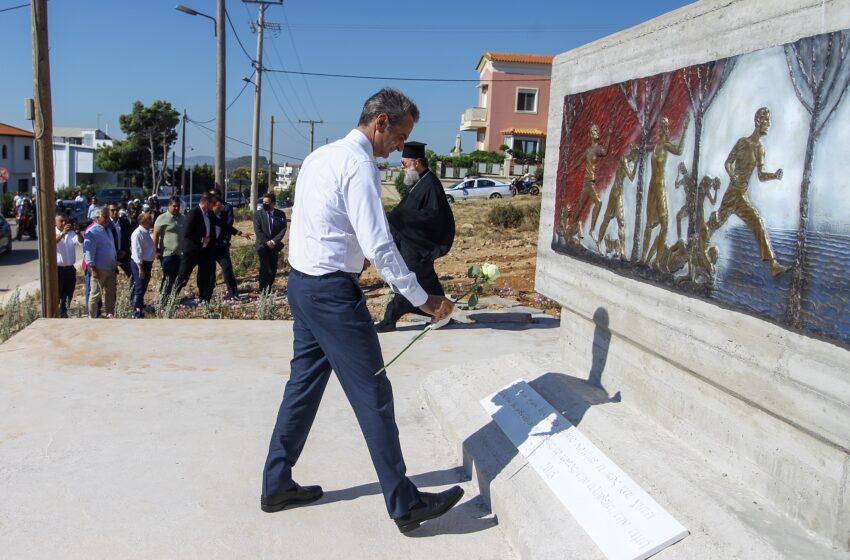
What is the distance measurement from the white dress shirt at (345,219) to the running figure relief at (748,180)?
136cm

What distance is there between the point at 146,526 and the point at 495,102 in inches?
2168

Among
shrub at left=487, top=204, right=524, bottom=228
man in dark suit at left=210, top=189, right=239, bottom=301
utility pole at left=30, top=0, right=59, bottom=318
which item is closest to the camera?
utility pole at left=30, top=0, right=59, bottom=318

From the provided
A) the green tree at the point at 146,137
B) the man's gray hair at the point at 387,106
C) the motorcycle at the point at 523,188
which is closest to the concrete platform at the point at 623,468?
the man's gray hair at the point at 387,106

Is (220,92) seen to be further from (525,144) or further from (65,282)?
(525,144)

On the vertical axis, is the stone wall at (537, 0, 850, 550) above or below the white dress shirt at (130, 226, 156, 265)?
above

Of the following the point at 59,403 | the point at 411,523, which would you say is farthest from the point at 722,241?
the point at 59,403

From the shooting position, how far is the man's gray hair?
3176 mm

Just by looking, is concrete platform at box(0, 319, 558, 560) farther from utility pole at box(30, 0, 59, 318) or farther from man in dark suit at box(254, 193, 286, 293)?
man in dark suit at box(254, 193, 286, 293)

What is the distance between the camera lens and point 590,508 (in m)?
3.03

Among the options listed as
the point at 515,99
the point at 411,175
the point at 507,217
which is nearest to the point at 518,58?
the point at 515,99

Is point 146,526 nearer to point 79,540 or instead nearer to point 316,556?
point 79,540

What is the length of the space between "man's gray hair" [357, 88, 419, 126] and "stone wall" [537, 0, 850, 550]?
1.36 m

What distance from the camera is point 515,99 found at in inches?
2205

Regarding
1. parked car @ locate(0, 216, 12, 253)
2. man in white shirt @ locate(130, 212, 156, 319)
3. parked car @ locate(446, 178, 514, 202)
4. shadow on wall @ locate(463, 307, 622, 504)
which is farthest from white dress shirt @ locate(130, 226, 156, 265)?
parked car @ locate(446, 178, 514, 202)
